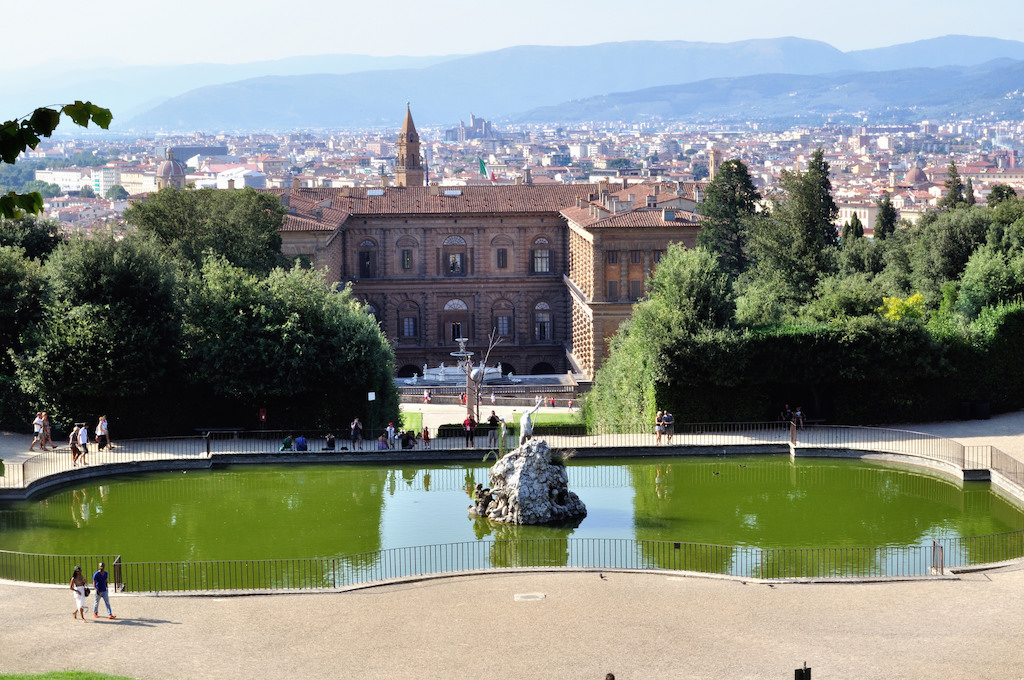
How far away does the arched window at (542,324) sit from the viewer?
255 ft

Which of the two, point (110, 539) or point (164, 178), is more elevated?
point (164, 178)

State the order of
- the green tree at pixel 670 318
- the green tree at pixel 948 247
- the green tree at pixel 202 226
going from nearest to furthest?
the green tree at pixel 670 318 → the green tree at pixel 202 226 → the green tree at pixel 948 247

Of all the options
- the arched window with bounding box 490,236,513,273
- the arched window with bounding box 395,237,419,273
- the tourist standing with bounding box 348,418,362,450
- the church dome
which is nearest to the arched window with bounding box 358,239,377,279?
the arched window with bounding box 395,237,419,273

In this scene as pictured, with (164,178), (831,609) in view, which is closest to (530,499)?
(831,609)

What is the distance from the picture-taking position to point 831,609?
22.2 m

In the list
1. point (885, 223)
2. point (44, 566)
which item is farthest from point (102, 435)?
point (885, 223)

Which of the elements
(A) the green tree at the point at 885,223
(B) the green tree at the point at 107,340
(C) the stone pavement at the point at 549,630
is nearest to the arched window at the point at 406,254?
(A) the green tree at the point at 885,223

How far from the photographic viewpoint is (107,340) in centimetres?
3641

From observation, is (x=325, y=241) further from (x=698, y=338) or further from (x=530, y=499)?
(x=530, y=499)

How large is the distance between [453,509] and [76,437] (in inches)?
407

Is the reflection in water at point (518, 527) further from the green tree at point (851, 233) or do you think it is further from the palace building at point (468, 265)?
the palace building at point (468, 265)

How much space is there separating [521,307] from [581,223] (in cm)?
1075

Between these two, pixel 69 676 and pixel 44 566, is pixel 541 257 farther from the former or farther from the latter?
pixel 69 676

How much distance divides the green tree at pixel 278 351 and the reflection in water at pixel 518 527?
10.4 feet
